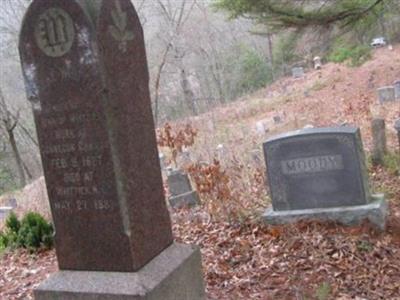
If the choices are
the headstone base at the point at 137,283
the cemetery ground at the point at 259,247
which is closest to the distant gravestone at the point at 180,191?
the cemetery ground at the point at 259,247

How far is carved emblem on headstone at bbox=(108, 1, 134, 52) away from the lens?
314 centimetres

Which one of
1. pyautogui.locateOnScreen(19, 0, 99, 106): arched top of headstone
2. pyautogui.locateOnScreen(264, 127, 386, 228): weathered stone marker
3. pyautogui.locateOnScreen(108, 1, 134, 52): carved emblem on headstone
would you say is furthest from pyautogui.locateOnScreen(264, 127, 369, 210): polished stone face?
pyautogui.locateOnScreen(19, 0, 99, 106): arched top of headstone

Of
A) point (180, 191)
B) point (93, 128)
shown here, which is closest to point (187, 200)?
point (180, 191)

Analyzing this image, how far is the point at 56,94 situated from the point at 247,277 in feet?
8.91

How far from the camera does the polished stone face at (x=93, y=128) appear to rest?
10.0ft

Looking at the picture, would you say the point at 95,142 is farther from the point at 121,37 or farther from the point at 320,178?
the point at 320,178

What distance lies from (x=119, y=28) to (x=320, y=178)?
12.0 ft

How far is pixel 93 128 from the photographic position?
10.1 ft

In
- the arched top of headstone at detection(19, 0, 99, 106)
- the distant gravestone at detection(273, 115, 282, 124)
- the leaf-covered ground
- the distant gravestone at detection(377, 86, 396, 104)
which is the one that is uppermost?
the arched top of headstone at detection(19, 0, 99, 106)

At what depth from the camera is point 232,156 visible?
9.39 m

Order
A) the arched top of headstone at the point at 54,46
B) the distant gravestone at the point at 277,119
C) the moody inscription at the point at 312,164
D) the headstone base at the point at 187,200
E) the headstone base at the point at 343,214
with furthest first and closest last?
the distant gravestone at the point at 277,119 → the headstone base at the point at 187,200 → the moody inscription at the point at 312,164 → the headstone base at the point at 343,214 → the arched top of headstone at the point at 54,46

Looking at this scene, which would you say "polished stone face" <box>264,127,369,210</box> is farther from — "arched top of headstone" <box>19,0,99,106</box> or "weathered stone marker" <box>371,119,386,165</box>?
"arched top of headstone" <box>19,0,99,106</box>

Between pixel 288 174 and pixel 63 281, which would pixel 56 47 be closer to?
pixel 63 281

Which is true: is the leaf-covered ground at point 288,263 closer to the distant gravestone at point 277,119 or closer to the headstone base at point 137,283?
the headstone base at point 137,283
